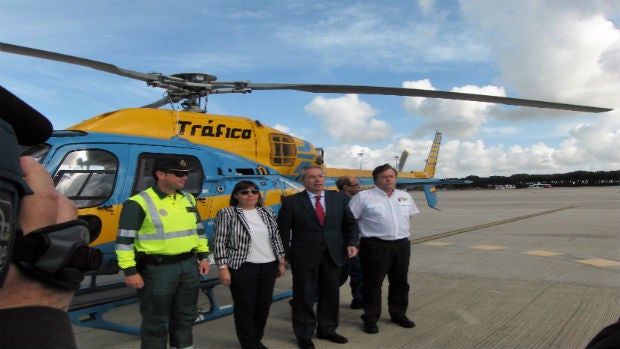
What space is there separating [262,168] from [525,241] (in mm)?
7414

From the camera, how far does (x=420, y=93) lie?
670 cm

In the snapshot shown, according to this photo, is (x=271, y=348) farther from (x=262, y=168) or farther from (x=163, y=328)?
(x=262, y=168)

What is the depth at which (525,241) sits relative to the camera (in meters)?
10.3

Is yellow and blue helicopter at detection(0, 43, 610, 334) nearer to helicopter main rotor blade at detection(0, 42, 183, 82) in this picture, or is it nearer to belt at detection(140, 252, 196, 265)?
helicopter main rotor blade at detection(0, 42, 183, 82)

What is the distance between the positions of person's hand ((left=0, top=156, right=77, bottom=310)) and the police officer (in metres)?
2.19

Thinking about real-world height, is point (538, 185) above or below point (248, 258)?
above

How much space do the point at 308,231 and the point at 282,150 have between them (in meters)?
2.87

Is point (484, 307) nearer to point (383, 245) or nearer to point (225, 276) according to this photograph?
point (383, 245)

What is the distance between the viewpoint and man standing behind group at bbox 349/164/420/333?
4.50 metres

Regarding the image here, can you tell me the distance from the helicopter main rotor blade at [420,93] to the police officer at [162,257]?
3514 millimetres

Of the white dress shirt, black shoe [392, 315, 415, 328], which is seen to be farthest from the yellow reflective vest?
black shoe [392, 315, 415, 328]

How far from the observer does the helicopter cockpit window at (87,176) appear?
165 inches

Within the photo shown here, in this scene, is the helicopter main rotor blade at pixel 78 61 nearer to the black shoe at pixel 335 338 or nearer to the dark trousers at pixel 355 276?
the dark trousers at pixel 355 276

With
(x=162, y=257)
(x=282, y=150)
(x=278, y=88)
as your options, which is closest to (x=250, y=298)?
(x=162, y=257)
